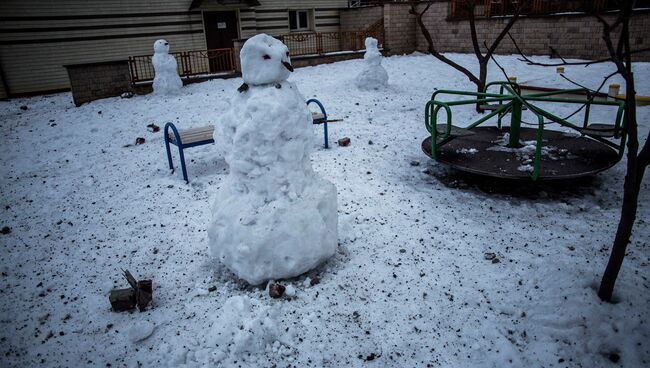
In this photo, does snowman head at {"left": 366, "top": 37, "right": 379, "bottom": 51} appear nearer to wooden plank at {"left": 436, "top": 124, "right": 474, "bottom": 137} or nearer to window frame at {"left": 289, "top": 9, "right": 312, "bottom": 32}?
wooden plank at {"left": 436, "top": 124, "right": 474, "bottom": 137}

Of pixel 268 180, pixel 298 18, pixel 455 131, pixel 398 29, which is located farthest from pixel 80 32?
pixel 268 180

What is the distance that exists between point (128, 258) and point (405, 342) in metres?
2.82

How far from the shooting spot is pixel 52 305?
3396mm

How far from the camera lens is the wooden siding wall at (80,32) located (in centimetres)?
1260

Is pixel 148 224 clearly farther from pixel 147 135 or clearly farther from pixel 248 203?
pixel 147 135

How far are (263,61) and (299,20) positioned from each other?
16.8 m

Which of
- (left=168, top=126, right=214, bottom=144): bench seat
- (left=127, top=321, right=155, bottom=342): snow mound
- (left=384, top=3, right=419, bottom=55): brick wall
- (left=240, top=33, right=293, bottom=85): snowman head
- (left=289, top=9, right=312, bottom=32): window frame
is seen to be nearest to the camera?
(left=127, top=321, right=155, bottom=342): snow mound

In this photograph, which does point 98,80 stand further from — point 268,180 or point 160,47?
point 268,180

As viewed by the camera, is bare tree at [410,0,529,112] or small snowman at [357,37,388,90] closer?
bare tree at [410,0,529,112]

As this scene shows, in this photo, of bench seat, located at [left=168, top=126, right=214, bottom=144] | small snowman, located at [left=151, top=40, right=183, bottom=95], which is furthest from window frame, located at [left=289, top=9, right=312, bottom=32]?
bench seat, located at [left=168, top=126, right=214, bottom=144]

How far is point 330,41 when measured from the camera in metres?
19.1

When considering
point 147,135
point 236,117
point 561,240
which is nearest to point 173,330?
point 236,117

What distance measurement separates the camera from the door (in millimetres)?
15758

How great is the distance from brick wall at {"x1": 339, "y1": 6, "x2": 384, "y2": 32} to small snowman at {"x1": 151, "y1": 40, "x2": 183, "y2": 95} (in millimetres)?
10148
